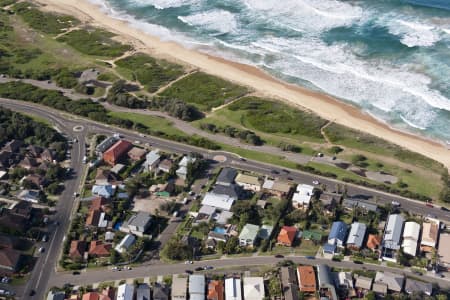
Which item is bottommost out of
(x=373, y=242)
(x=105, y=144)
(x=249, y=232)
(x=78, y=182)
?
(x=78, y=182)

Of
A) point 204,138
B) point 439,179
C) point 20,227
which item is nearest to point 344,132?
point 439,179

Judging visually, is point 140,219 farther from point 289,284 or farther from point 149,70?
point 149,70

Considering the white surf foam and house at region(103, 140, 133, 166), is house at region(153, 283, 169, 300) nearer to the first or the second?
house at region(103, 140, 133, 166)

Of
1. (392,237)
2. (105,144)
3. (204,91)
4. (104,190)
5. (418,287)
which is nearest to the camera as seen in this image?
(418,287)

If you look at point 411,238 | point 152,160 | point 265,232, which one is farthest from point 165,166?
point 411,238

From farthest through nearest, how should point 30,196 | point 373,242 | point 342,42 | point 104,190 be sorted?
point 342,42 → point 104,190 → point 30,196 → point 373,242

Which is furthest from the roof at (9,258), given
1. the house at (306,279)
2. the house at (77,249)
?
the house at (306,279)
